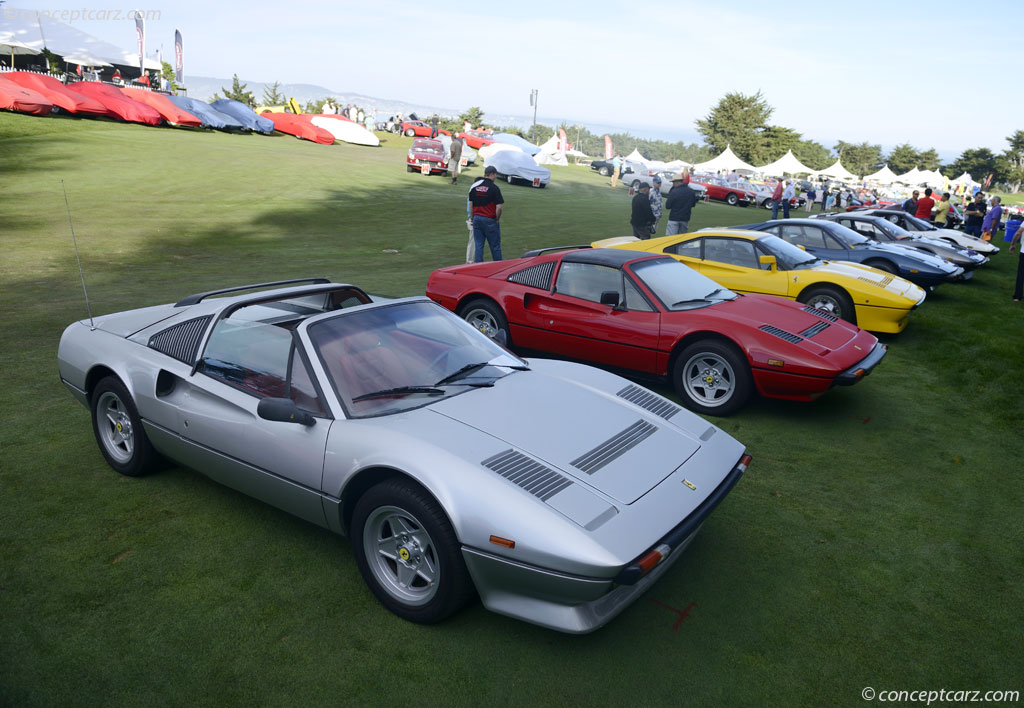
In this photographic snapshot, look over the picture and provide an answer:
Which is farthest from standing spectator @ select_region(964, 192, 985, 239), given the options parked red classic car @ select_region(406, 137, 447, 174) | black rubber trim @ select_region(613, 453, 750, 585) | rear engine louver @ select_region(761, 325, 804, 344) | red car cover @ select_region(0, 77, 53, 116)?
red car cover @ select_region(0, 77, 53, 116)

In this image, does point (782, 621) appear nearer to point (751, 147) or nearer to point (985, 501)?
point (985, 501)

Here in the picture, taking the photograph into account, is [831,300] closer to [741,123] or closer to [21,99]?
[21,99]

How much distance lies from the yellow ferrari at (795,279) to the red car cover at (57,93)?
31246mm

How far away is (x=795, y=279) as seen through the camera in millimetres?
8406

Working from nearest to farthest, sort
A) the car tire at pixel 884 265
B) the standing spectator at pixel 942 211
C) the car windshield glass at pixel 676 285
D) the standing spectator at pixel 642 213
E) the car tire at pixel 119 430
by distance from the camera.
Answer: the car tire at pixel 119 430, the car windshield glass at pixel 676 285, the car tire at pixel 884 265, the standing spectator at pixel 642 213, the standing spectator at pixel 942 211

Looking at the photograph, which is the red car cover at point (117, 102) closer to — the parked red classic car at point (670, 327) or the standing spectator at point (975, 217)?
the parked red classic car at point (670, 327)

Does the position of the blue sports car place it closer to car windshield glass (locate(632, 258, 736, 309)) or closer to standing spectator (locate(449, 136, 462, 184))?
car windshield glass (locate(632, 258, 736, 309))

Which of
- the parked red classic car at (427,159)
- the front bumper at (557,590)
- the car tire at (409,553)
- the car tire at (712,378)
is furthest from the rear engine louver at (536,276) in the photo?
the parked red classic car at (427,159)

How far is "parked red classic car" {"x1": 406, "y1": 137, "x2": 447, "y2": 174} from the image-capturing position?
28.4 meters

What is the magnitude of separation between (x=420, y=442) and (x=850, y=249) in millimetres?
9743

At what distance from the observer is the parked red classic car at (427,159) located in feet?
93.3

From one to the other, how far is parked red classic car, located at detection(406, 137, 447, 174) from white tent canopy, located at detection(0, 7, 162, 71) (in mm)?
22526

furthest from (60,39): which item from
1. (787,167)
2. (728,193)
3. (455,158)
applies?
(787,167)

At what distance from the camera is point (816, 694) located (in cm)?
271
